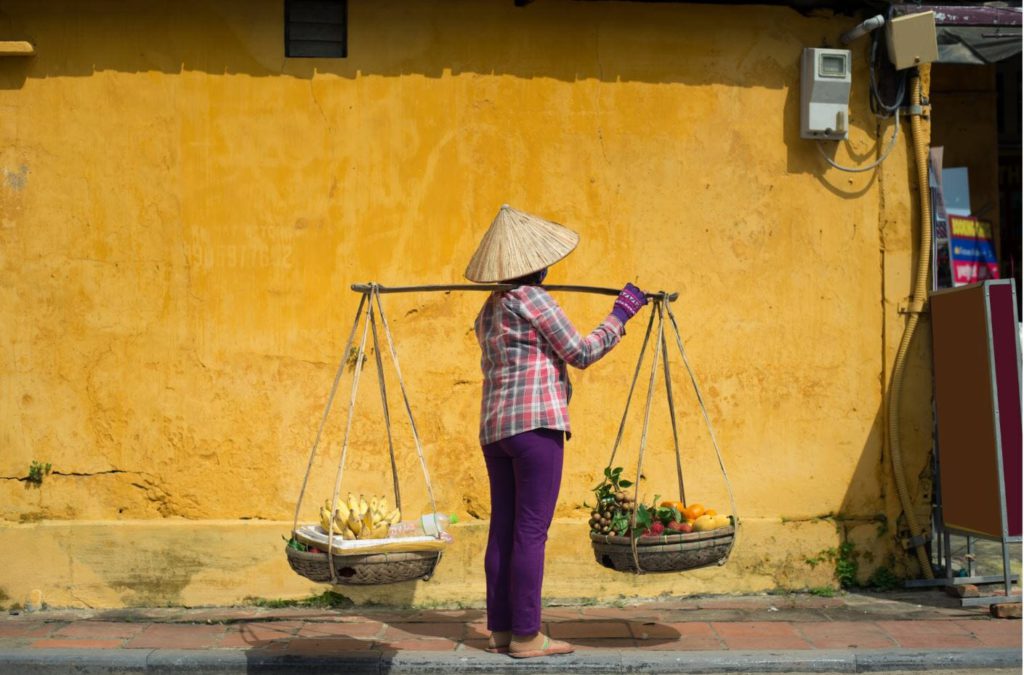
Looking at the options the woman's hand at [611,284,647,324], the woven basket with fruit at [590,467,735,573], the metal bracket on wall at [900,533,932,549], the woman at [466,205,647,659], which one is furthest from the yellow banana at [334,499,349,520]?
the metal bracket on wall at [900,533,932,549]

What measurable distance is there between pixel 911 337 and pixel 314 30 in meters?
3.95

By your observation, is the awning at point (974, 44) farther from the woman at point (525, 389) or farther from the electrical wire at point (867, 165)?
the woman at point (525, 389)

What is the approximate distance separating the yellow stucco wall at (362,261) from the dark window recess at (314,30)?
0.06 metres

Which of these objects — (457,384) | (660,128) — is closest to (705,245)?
(660,128)

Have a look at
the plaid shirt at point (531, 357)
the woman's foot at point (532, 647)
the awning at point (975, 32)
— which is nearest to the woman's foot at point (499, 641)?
the woman's foot at point (532, 647)

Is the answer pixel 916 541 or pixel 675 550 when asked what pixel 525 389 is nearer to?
pixel 675 550

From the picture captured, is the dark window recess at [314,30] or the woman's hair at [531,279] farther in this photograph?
the dark window recess at [314,30]

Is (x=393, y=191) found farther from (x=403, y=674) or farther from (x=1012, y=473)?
(x=1012, y=473)

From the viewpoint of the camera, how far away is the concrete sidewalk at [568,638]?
5.79 metres

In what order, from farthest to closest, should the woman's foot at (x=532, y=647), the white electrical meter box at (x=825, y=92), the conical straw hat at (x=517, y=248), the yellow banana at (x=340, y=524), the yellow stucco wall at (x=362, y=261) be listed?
the white electrical meter box at (x=825, y=92)
the yellow stucco wall at (x=362, y=261)
the woman's foot at (x=532, y=647)
the conical straw hat at (x=517, y=248)
the yellow banana at (x=340, y=524)

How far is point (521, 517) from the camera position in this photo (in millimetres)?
5652

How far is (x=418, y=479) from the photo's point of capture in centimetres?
722

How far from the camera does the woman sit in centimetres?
555

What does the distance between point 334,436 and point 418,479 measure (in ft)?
1.80
